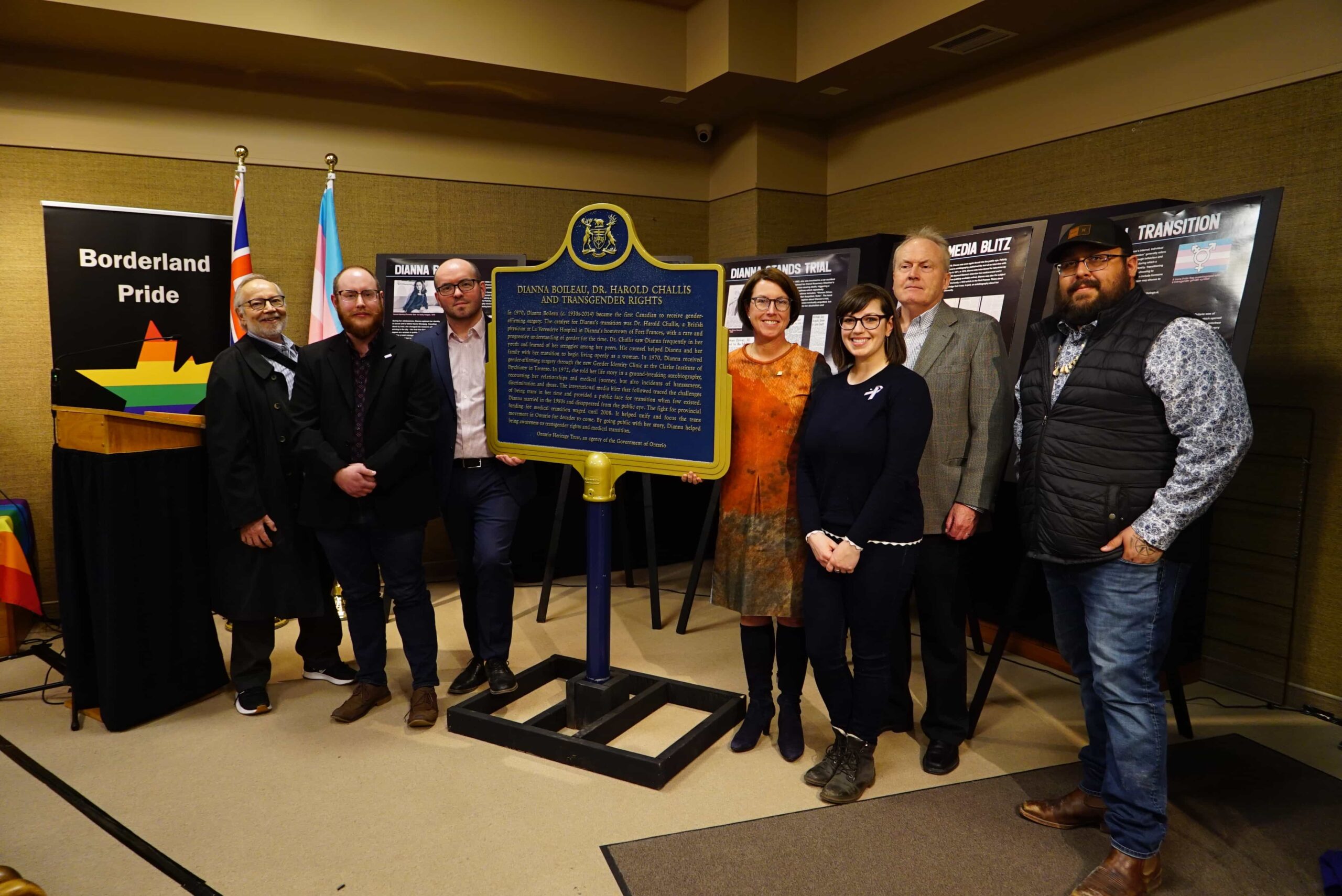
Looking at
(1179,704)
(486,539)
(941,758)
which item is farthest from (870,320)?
(1179,704)

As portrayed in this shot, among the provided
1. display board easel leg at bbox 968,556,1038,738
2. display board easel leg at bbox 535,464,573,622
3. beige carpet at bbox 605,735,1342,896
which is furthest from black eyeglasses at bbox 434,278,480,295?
display board easel leg at bbox 968,556,1038,738

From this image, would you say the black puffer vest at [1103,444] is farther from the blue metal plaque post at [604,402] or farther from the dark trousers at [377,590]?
the dark trousers at [377,590]

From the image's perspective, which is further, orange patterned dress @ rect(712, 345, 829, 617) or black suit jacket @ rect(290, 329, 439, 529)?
black suit jacket @ rect(290, 329, 439, 529)

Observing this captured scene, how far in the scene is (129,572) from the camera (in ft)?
9.73

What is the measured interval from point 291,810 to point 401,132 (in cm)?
393

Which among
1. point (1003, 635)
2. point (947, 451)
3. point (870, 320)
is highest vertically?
point (870, 320)

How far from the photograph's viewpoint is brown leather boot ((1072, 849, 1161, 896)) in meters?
2.04

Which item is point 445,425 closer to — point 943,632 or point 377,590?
point 377,590

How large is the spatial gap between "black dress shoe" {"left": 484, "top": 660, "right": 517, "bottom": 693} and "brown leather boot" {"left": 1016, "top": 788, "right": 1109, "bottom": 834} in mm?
1826

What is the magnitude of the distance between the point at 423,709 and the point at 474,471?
881 mm

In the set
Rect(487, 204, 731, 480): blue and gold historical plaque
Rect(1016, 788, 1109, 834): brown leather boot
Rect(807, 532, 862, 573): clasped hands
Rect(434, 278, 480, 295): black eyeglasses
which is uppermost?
Rect(434, 278, 480, 295): black eyeglasses

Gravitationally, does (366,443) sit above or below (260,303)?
below

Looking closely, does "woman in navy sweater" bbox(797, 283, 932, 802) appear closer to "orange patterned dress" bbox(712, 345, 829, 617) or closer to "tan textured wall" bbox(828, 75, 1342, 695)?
"orange patterned dress" bbox(712, 345, 829, 617)

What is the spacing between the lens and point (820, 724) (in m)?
3.10
